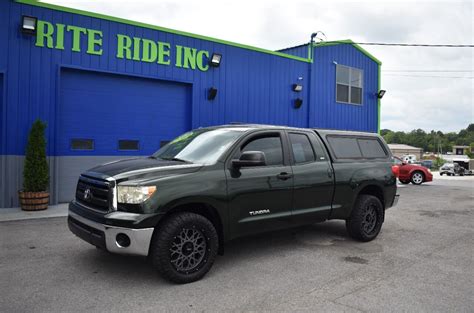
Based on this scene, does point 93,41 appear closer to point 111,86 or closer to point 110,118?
point 111,86

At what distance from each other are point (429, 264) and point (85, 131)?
8537 mm

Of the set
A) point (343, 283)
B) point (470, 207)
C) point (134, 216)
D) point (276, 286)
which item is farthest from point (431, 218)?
point (134, 216)

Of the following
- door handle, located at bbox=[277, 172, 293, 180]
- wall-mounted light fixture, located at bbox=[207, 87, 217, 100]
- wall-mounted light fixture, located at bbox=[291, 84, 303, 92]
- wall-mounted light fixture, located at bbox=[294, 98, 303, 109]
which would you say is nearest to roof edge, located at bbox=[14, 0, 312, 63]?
wall-mounted light fixture, located at bbox=[291, 84, 303, 92]

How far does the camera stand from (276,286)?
4.21m

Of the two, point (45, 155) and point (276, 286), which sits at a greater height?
point (45, 155)

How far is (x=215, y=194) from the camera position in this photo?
4477 mm

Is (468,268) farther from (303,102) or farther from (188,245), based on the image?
(303,102)

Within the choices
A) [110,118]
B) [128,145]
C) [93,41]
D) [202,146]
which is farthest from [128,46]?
[202,146]

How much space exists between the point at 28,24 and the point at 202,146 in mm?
6438

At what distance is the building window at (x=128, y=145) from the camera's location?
10.8 metres

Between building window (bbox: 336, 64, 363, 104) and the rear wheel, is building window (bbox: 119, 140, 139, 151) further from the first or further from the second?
the rear wheel

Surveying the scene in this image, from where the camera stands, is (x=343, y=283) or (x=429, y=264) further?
(x=429, y=264)

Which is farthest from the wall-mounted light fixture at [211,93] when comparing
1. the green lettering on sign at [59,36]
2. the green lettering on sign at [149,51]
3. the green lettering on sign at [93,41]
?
the green lettering on sign at [59,36]

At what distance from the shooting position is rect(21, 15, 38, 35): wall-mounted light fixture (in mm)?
8852
